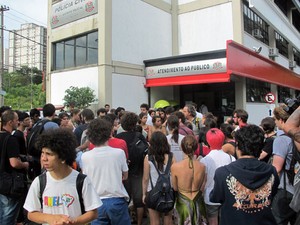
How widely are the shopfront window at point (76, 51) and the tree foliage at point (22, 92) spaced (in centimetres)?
2391

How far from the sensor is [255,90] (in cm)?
1686

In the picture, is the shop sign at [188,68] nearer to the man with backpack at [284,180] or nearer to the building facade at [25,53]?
the man with backpack at [284,180]

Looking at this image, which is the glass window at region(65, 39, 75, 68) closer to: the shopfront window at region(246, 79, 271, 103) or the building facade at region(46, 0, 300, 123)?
the building facade at region(46, 0, 300, 123)

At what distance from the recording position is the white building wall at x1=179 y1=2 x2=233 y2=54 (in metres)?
17.1

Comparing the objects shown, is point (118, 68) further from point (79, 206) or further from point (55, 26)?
point (79, 206)

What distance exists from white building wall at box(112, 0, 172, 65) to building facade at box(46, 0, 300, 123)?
0.17 ft

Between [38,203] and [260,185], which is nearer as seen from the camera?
[38,203]

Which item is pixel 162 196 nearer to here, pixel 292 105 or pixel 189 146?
pixel 189 146

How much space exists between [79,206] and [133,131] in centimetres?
250

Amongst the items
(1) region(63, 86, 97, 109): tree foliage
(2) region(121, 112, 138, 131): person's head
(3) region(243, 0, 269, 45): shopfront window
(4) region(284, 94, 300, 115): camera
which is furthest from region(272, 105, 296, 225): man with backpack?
(3) region(243, 0, 269, 45): shopfront window

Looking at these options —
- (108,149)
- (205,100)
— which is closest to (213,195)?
(108,149)

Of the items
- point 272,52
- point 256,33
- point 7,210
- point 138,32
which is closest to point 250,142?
point 7,210

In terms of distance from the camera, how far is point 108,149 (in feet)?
10.6

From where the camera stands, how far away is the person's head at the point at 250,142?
2.42m
